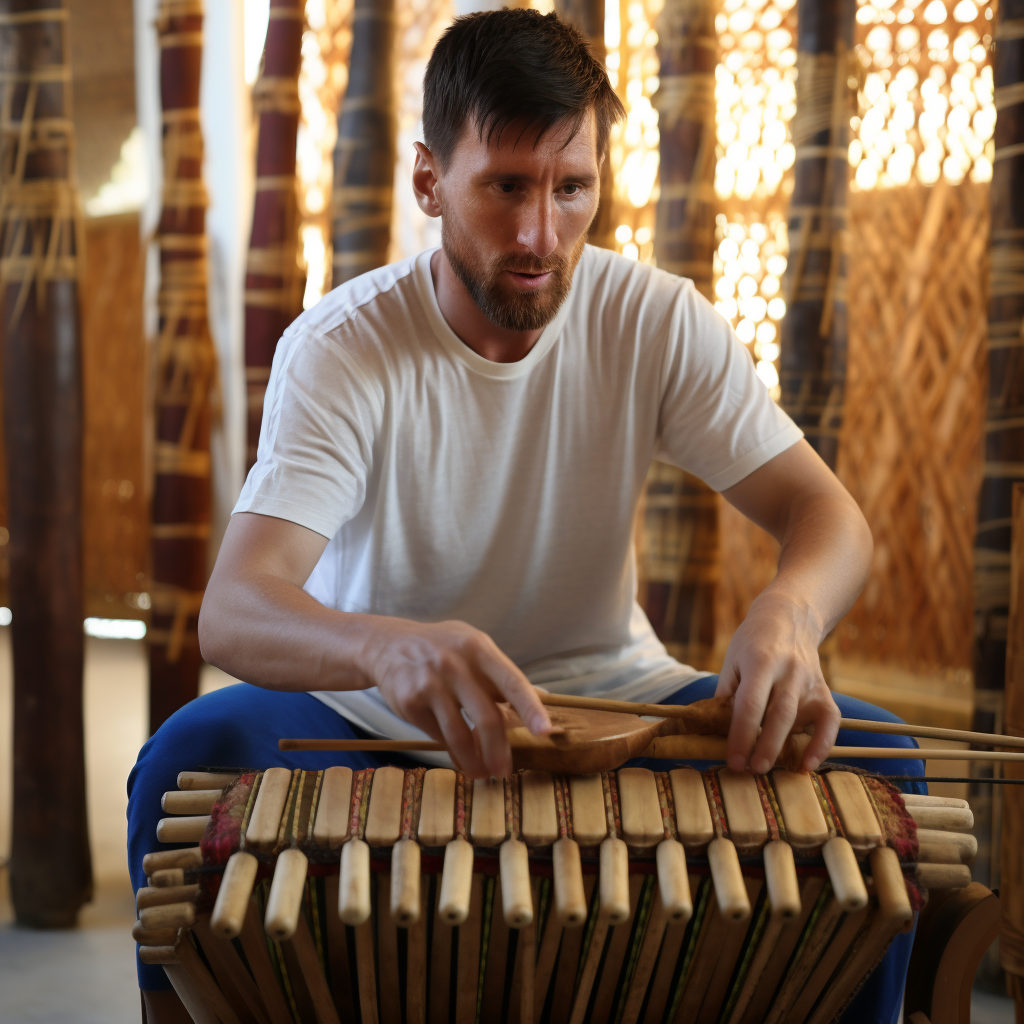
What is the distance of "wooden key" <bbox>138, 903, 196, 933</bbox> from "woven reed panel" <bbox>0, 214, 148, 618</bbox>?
2.85 meters

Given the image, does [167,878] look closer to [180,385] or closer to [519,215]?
[519,215]

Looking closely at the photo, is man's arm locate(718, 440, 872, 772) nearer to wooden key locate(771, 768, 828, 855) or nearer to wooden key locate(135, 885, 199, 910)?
wooden key locate(771, 768, 828, 855)

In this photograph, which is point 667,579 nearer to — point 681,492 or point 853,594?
point 681,492

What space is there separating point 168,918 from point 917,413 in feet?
6.59

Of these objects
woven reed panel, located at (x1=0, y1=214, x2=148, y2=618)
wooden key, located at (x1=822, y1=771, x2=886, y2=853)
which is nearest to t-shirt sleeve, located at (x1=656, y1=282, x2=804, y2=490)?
wooden key, located at (x1=822, y1=771, x2=886, y2=853)

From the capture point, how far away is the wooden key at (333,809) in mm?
693

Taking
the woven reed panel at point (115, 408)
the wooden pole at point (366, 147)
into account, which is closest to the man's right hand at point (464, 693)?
the wooden pole at point (366, 147)

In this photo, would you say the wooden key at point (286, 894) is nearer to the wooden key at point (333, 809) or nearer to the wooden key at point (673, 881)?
the wooden key at point (333, 809)

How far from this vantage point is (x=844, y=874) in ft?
2.20

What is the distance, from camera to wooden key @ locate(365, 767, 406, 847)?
70 cm

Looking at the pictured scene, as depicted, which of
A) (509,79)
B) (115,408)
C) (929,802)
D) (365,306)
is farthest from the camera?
(115,408)

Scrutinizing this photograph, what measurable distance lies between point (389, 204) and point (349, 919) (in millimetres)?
1351

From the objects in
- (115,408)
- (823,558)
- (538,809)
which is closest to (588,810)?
(538,809)

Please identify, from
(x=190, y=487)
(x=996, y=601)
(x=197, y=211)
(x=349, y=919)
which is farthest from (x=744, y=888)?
(x=197, y=211)
